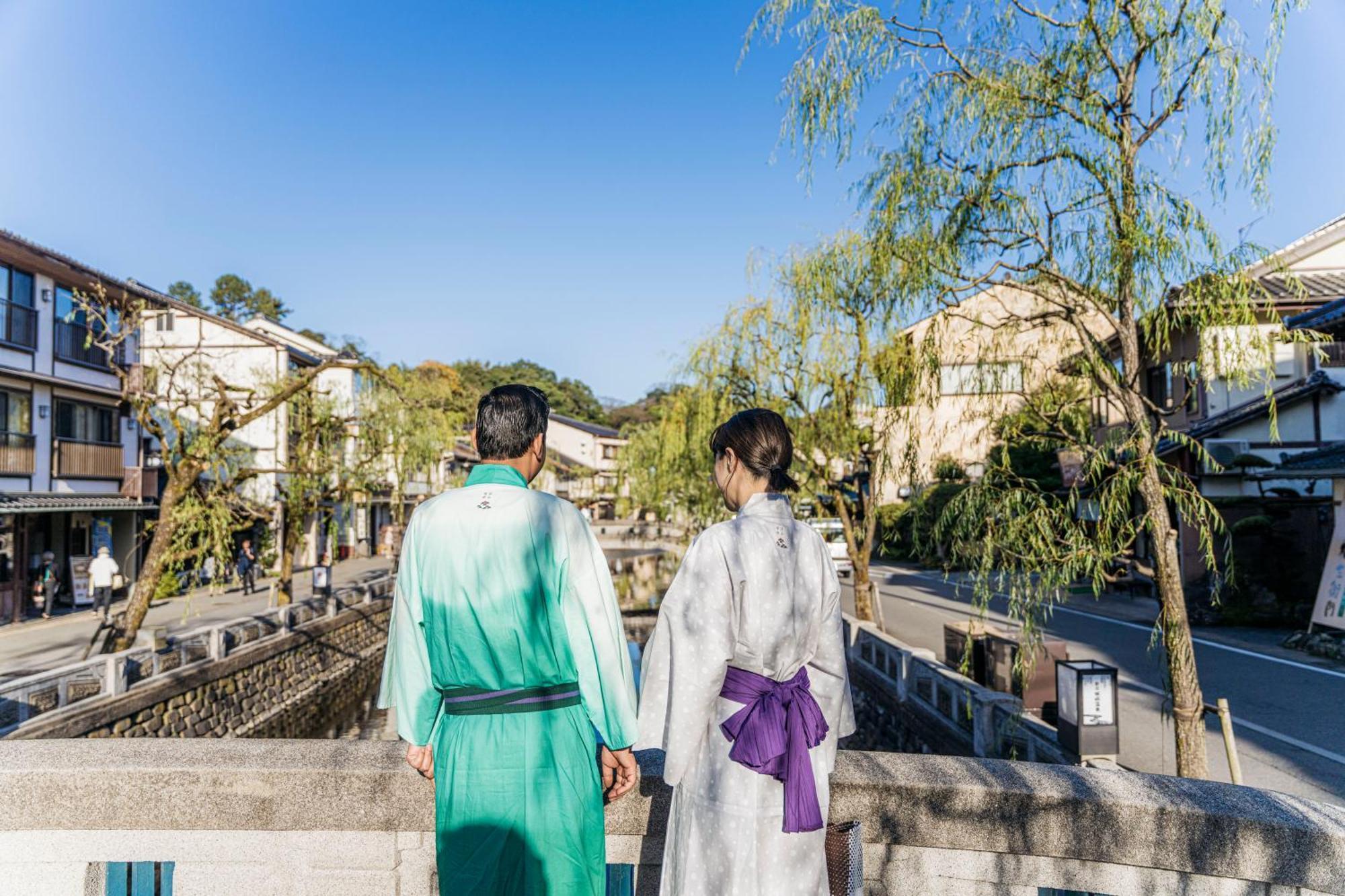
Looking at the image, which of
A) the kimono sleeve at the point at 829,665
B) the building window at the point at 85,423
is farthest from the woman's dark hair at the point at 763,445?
the building window at the point at 85,423

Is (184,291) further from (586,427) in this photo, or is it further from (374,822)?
(374,822)

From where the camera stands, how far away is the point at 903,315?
216 inches

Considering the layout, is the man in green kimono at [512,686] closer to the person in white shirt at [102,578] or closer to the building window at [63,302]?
the person in white shirt at [102,578]

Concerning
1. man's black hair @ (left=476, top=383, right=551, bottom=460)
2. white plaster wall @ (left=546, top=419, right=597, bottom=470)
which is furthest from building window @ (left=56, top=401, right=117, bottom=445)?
white plaster wall @ (left=546, top=419, right=597, bottom=470)

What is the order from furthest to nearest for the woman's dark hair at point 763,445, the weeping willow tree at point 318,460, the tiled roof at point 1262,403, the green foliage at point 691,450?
the weeping willow tree at point 318,460, the green foliage at point 691,450, the tiled roof at point 1262,403, the woman's dark hair at point 763,445

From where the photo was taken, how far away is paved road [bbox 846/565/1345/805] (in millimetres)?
7102

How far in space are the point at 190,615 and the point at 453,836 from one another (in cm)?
1955

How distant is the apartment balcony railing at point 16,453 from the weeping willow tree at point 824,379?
575 inches

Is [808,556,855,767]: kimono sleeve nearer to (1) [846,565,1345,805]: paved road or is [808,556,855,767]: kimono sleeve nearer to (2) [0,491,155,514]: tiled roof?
(1) [846,565,1345,805]: paved road

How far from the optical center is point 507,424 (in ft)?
7.13

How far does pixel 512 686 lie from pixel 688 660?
43 cm

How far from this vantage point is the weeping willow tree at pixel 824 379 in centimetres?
1292

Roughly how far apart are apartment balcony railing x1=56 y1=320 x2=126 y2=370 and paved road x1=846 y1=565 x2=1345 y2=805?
19441 mm

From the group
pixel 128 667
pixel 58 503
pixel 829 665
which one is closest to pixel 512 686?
pixel 829 665
